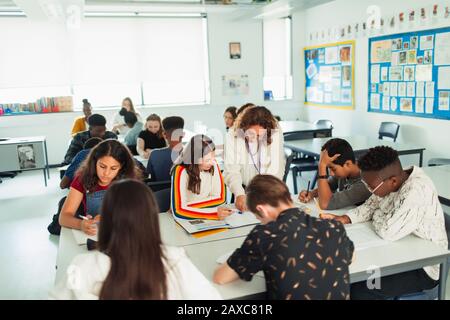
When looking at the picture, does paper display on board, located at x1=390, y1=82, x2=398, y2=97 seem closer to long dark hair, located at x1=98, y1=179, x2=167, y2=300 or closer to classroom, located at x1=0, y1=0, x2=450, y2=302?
classroom, located at x1=0, y1=0, x2=450, y2=302

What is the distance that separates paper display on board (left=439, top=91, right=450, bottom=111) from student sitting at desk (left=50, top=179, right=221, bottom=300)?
5.18 metres

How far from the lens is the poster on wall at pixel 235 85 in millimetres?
8648

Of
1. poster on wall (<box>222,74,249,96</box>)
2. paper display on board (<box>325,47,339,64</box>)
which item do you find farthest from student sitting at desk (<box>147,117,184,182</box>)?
poster on wall (<box>222,74,249,96</box>)

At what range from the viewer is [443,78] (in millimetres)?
5438

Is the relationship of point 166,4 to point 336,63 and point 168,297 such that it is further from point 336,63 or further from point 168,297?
point 168,297

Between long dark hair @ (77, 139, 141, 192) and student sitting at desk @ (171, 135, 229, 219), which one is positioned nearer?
long dark hair @ (77, 139, 141, 192)

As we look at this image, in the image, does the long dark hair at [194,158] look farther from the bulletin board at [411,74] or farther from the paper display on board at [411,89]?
the paper display on board at [411,89]

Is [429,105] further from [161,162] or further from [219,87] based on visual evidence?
[219,87]

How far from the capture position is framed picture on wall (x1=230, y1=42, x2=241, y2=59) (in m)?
8.54

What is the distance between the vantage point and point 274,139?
3248 millimetres

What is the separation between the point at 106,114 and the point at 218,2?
9.53ft

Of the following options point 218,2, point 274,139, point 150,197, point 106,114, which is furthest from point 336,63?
point 150,197

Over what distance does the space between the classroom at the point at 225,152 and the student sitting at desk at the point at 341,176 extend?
1cm

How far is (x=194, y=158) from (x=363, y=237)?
1.12 meters
